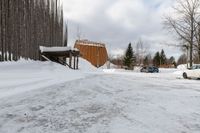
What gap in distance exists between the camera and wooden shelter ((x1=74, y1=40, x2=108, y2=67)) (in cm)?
5997

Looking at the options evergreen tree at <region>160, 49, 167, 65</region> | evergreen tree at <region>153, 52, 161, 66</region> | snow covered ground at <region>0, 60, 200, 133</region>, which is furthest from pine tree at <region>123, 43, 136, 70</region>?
snow covered ground at <region>0, 60, 200, 133</region>

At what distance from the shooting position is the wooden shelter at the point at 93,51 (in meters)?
60.0

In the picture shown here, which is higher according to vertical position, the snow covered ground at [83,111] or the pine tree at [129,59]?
the pine tree at [129,59]

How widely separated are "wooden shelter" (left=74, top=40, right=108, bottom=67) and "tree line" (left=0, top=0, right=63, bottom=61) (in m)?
37.3

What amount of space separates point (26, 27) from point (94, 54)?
47453mm

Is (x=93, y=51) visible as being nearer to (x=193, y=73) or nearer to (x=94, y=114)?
(x=193, y=73)

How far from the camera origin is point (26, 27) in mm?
15594

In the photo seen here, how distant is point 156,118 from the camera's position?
6453mm

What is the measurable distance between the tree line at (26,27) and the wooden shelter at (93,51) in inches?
1468

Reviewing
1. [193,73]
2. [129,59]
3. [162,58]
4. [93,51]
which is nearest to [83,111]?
[193,73]

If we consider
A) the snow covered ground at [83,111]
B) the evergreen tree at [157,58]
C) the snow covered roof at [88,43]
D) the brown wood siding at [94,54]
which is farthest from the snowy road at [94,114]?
the evergreen tree at [157,58]

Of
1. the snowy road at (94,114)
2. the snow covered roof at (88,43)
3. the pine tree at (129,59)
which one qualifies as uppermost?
the snow covered roof at (88,43)

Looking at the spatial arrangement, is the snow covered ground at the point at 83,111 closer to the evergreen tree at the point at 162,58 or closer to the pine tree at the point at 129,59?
the pine tree at the point at 129,59

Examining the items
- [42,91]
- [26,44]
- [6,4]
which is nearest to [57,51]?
[26,44]
